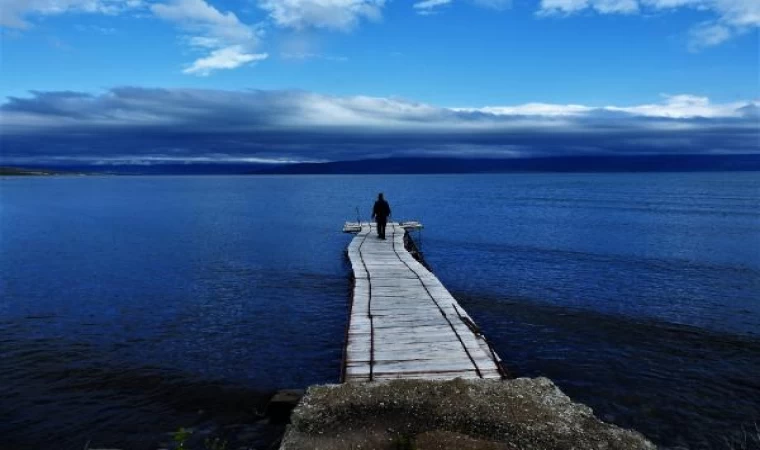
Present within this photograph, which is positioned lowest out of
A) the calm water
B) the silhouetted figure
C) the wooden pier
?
the calm water

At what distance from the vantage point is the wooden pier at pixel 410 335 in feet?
34.7

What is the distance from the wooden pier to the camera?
10.6 m

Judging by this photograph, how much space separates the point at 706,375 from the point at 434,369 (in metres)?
7.64

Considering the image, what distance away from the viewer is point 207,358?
14.3 m

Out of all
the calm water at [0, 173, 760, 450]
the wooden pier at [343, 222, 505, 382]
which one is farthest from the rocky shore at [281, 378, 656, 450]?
the calm water at [0, 173, 760, 450]

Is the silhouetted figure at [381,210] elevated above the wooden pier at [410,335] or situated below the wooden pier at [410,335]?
above

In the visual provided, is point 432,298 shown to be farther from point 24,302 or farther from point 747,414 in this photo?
point 24,302

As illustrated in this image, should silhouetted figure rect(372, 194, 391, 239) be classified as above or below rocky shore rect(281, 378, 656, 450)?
above

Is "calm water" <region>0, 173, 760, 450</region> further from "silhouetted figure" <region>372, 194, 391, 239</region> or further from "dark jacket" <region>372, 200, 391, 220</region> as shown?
"dark jacket" <region>372, 200, 391, 220</region>

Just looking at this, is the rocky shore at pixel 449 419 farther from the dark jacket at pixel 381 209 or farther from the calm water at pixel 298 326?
the dark jacket at pixel 381 209

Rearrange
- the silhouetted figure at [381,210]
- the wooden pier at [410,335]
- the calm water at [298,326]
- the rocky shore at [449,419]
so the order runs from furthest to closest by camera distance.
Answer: the silhouetted figure at [381,210], the calm water at [298,326], the wooden pier at [410,335], the rocky shore at [449,419]

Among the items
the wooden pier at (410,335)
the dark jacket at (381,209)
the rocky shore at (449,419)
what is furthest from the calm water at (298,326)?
the dark jacket at (381,209)

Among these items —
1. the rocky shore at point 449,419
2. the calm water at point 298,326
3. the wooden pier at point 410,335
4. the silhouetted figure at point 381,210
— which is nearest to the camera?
the rocky shore at point 449,419

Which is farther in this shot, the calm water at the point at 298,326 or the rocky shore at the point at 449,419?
the calm water at the point at 298,326
